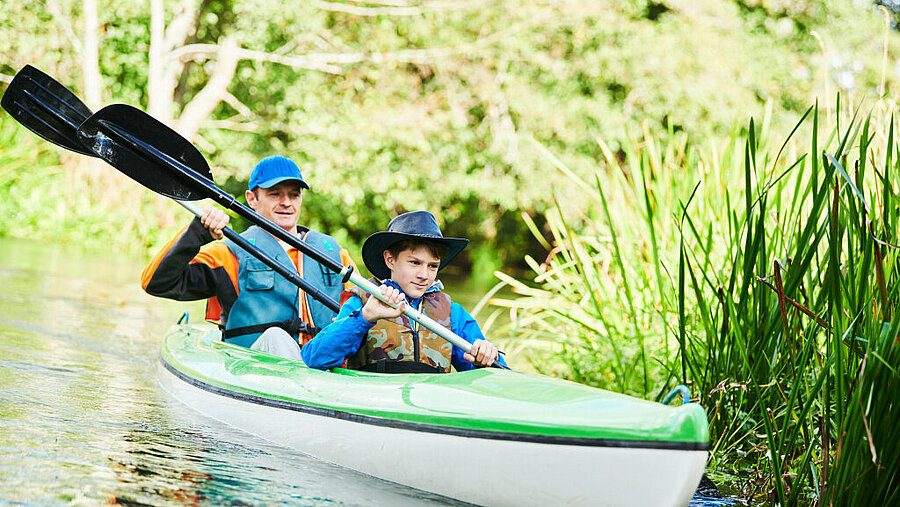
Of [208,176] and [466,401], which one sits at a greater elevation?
[208,176]

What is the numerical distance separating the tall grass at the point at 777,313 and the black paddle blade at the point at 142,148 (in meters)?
1.68

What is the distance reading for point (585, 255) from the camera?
523 cm

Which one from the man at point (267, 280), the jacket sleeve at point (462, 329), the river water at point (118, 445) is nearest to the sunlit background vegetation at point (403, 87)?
the river water at point (118, 445)

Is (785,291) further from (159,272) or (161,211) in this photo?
(161,211)

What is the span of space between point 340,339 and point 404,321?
25 cm

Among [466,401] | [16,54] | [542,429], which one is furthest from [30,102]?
[16,54]

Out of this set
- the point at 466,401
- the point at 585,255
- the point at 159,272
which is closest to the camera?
the point at 466,401

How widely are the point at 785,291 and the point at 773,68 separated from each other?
49.6 feet

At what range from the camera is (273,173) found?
4.75m

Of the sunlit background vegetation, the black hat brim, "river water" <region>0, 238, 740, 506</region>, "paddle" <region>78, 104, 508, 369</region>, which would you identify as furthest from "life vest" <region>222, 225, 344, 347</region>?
the sunlit background vegetation

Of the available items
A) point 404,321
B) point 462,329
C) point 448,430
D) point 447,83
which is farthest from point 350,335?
point 447,83

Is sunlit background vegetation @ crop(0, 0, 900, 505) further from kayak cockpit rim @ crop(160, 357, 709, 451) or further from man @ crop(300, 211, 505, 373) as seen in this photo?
kayak cockpit rim @ crop(160, 357, 709, 451)

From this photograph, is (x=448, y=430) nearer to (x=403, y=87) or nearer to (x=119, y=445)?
(x=119, y=445)

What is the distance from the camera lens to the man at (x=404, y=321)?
3.66 m
